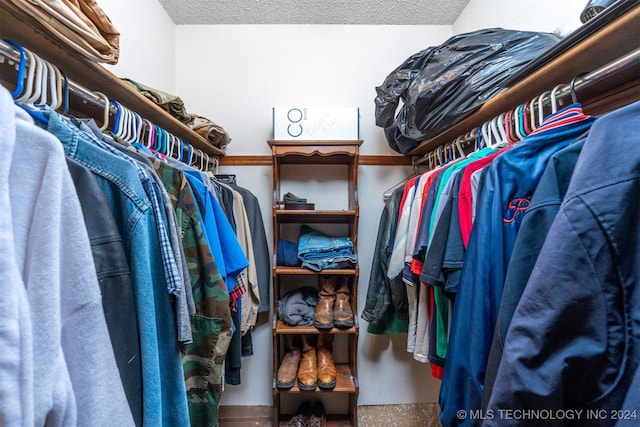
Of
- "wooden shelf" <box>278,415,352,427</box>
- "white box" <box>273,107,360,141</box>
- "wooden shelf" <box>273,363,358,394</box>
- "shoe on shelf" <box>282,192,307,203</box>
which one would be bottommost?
"wooden shelf" <box>278,415,352,427</box>

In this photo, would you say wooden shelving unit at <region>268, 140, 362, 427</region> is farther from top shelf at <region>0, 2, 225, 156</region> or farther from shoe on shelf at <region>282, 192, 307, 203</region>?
top shelf at <region>0, 2, 225, 156</region>

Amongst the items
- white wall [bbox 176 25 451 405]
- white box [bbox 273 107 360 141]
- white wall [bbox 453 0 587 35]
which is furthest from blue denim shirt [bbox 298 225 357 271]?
white wall [bbox 453 0 587 35]

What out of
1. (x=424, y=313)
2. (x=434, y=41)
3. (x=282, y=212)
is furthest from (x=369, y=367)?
(x=434, y=41)

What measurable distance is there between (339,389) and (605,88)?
4.63 ft

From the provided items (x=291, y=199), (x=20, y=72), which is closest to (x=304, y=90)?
(x=291, y=199)

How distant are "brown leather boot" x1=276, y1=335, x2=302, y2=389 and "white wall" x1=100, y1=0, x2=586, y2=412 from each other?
16 cm

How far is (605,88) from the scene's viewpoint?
66 cm

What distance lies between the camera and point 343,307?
133 centimetres

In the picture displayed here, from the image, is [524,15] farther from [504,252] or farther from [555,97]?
[504,252]

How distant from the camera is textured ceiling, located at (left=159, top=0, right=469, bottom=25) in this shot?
1.43 meters

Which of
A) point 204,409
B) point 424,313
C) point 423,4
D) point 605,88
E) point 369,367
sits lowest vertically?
point 369,367

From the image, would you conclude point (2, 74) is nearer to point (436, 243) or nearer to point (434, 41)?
point (436, 243)

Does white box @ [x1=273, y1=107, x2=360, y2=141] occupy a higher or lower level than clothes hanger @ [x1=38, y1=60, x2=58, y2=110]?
higher

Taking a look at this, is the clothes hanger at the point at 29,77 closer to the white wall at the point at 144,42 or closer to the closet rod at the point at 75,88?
the closet rod at the point at 75,88
